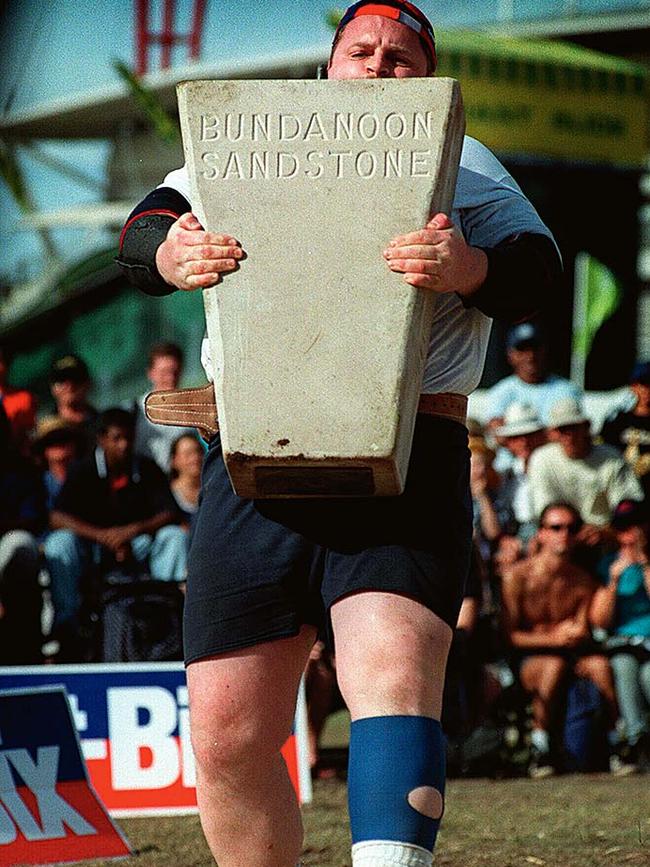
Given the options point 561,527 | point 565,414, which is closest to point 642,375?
point 565,414

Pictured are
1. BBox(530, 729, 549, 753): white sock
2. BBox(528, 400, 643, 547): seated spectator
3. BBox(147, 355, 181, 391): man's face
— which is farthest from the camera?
BBox(147, 355, 181, 391): man's face

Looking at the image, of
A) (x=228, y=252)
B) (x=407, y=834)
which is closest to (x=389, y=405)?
(x=228, y=252)

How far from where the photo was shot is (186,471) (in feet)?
27.2

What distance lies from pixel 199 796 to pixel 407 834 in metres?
0.51

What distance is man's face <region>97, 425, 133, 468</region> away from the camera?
26.8ft

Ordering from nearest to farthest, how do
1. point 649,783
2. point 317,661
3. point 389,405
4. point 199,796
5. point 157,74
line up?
1. point 389,405
2. point 199,796
3. point 649,783
4. point 317,661
5. point 157,74

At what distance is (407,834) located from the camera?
2814 mm

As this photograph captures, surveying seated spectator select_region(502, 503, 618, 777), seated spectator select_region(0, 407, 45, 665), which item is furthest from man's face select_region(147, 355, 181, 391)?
seated spectator select_region(502, 503, 618, 777)

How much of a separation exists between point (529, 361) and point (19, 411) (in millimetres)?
3087

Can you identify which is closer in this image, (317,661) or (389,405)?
(389,405)

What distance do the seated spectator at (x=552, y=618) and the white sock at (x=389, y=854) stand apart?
525 cm

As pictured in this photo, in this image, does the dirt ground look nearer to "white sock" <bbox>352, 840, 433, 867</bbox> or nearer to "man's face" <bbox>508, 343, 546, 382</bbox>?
"white sock" <bbox>352, 840, 433, 867</bbox>

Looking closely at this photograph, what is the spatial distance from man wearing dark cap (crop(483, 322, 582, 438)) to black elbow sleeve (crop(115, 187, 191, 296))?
606 cm

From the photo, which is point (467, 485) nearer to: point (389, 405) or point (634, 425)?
point (389, 405)
